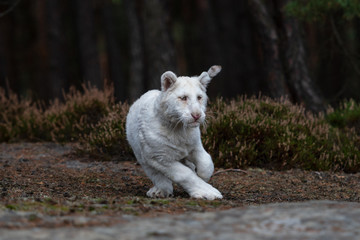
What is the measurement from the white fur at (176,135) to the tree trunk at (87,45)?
49.8 ft

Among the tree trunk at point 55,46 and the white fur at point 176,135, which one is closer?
the white fur at point 176,135

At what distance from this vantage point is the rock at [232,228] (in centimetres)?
336

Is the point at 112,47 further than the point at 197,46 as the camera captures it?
No

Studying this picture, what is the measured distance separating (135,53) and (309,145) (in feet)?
40.9

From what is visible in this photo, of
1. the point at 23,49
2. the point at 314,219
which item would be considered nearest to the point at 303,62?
the point at 314,219

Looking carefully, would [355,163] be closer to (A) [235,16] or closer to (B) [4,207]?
(B) [4,207]

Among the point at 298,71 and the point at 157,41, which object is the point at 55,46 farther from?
the point at 298,71

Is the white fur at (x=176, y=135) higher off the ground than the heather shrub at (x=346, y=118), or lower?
higher

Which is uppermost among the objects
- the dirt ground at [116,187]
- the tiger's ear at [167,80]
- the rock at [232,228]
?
the tiger's ear at [167,80]

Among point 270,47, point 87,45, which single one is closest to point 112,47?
point 87,45

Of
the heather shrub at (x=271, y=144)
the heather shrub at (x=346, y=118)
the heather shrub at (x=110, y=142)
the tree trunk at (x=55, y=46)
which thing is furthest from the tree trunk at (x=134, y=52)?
the heather shrub at (x=271, y=144)

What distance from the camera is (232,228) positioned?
3619 mm

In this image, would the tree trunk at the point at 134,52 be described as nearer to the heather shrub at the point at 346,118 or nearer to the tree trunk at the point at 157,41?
the tree trunk at the point at 157,41

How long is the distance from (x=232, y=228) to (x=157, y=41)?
35.9ft
